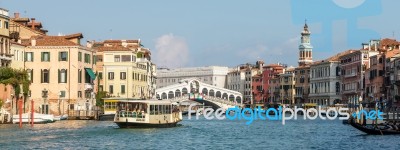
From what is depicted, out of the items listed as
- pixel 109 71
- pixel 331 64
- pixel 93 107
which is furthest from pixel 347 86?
pixel 93 107

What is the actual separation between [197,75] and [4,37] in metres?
120

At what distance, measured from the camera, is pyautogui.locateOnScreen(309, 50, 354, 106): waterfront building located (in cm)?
9950

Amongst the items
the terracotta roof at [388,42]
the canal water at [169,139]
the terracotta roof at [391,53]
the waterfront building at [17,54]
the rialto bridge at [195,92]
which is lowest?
the canal water at [169,139]

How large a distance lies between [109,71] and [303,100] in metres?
44.9

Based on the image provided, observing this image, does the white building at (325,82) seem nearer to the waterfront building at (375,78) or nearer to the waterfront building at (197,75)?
the waterfront building at (375,78)

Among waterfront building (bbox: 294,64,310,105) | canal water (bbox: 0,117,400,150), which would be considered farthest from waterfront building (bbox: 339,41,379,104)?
canal water (bbox: 0,117,400,150)

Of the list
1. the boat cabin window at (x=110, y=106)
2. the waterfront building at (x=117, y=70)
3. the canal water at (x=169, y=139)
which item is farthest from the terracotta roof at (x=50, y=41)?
the canal water at (x=169, y=139)

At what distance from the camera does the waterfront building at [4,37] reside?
50.5 m

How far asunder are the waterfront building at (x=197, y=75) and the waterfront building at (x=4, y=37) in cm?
11101

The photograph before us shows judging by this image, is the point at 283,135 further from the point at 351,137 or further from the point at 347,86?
the point at 347,86

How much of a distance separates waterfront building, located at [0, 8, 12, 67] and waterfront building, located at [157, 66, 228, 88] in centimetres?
11101

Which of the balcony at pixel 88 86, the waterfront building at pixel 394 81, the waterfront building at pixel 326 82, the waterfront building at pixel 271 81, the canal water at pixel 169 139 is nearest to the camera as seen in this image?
the canal water at pixel 169 139

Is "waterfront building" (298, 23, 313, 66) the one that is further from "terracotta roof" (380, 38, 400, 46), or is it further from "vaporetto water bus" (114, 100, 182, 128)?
"vaporetto water bus" (114, 100, 182, 128)

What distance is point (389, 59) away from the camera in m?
76.8
